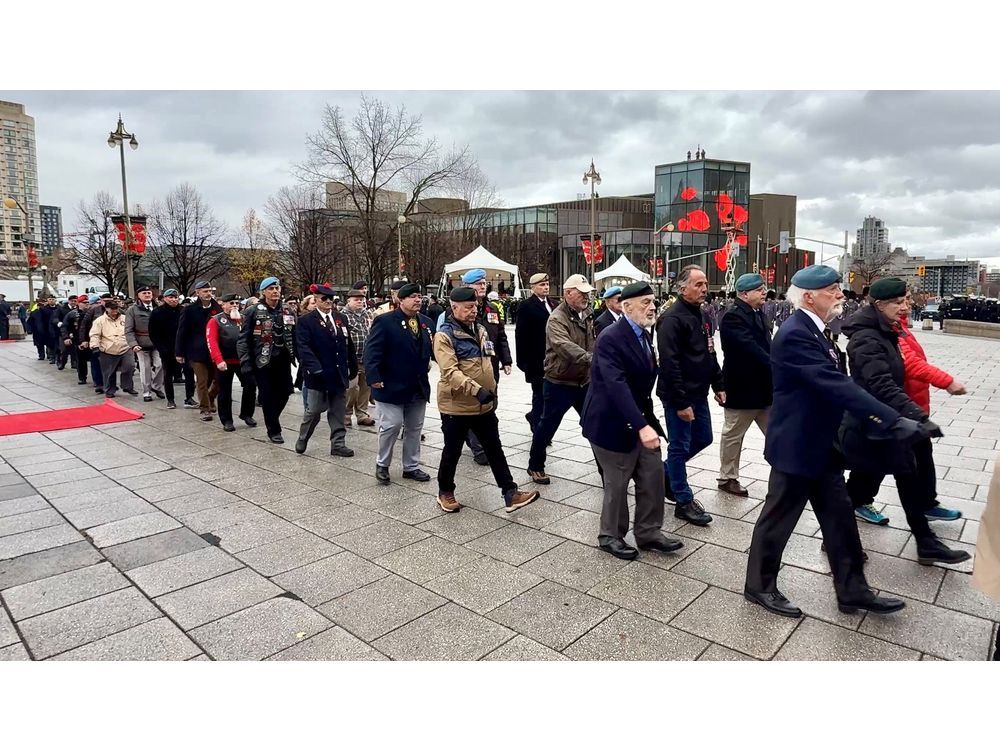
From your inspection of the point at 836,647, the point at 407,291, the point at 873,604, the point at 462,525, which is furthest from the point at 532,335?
the point at 836,647

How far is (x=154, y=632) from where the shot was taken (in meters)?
3.41

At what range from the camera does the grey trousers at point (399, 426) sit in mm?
6066

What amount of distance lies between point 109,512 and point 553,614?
13.2ft

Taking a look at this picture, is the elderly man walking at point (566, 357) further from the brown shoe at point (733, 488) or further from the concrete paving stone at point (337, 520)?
the concrete paving stone at point (337, 520)

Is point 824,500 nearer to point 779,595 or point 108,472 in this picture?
point 779,595

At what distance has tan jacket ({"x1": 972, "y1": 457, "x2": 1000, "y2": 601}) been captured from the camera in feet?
9.20

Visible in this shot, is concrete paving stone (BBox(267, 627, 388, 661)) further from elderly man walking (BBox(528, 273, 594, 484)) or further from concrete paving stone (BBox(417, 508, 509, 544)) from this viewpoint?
elderly man walking (BBox(528, 273, 594, 484))

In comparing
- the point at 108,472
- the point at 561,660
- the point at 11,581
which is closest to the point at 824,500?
the point at 561,660

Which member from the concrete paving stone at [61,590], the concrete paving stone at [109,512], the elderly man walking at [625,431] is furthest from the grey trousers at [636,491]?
the concrete paving stone at [109,512]

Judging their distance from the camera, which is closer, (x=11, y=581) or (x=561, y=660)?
(x=561, y=660)

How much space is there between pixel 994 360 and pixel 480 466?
689 inches

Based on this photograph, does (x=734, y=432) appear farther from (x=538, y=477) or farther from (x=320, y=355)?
(x=320, y=355)

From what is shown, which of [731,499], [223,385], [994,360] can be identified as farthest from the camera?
[994,360]

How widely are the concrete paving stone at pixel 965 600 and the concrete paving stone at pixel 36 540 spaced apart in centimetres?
580
